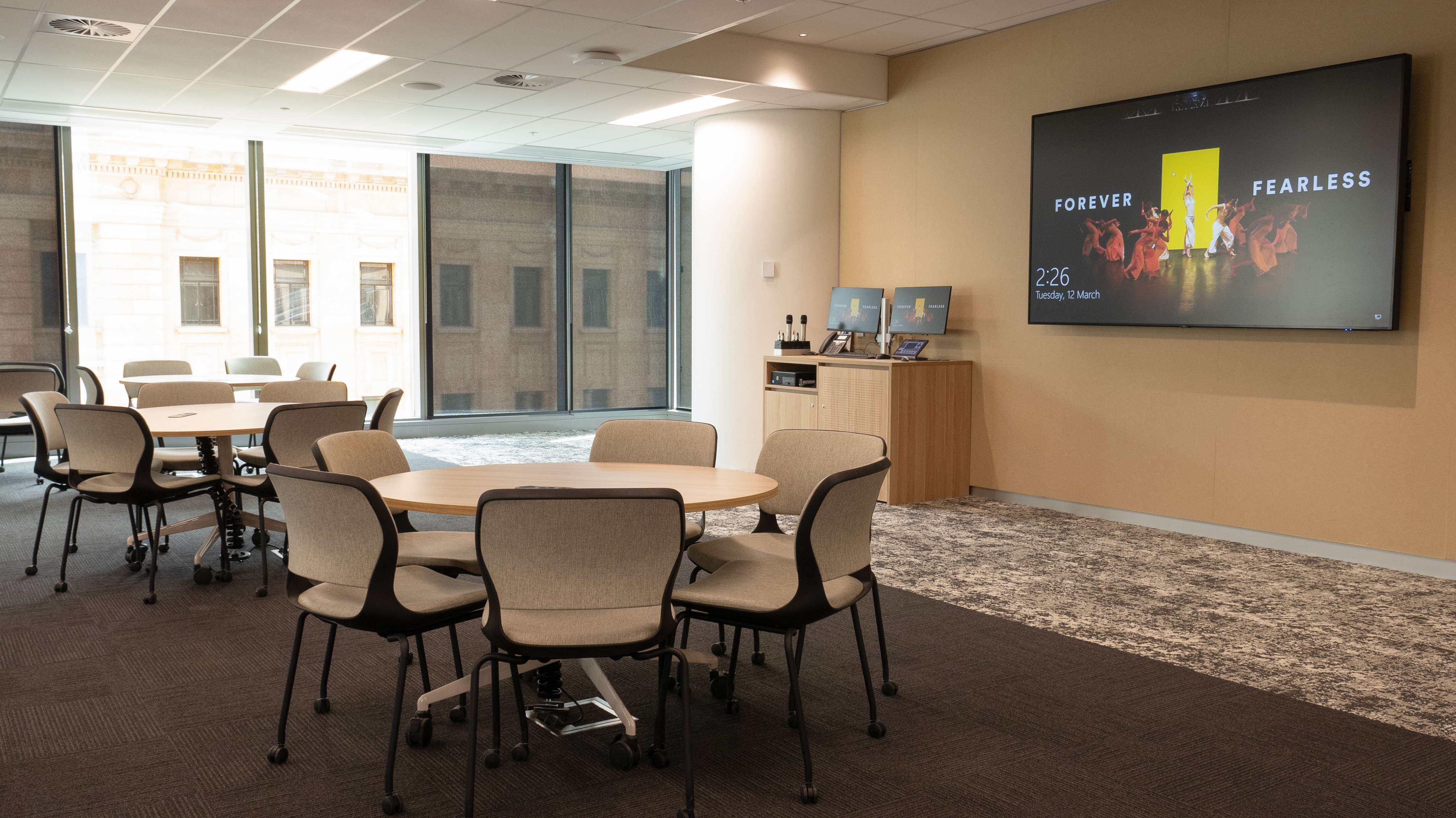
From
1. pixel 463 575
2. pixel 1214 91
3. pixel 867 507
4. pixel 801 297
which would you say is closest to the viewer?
pixel 867 507

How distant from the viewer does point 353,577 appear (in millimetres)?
2850

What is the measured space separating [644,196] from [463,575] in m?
9.10

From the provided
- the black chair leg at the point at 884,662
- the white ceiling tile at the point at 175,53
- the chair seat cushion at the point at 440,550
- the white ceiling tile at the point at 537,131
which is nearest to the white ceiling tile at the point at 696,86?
the white ceiling tile at the point at 537,131

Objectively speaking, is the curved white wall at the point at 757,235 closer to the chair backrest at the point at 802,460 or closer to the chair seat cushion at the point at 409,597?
the chair backrest at the point at 802,460

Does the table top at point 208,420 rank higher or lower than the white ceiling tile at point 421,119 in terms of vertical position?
lower

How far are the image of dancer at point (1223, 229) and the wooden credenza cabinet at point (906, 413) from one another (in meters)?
1.97

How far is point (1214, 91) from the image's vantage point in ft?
19.6

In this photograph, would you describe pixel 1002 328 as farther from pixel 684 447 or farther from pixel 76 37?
pixel 76 37

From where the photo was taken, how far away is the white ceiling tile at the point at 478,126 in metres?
9.03

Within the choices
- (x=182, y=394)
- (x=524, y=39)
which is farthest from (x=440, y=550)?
(x=524, y=39)

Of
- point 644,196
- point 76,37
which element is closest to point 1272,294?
point 76,37

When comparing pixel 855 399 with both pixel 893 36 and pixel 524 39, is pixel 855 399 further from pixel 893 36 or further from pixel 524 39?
pixel 524 39

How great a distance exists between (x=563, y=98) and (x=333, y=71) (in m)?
1.68

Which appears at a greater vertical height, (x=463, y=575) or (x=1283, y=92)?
(x=1283, y=92)
